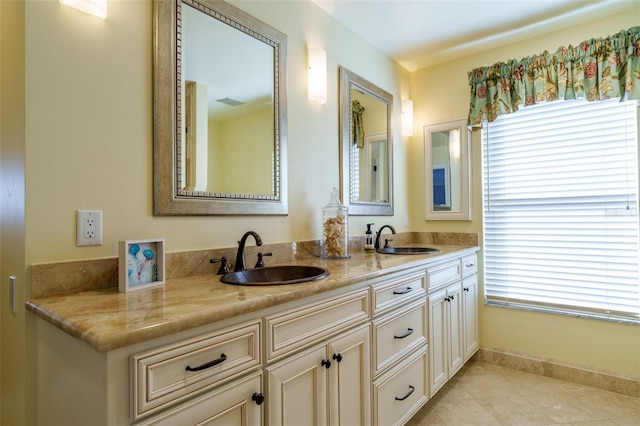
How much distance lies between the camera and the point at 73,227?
115 centimetres

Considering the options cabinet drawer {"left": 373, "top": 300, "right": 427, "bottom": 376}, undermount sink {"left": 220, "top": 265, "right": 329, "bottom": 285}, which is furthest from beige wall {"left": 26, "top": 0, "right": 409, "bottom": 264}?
cabinet drawer {"left": 373, "top": 300, "right": 427, "bottom": 376}

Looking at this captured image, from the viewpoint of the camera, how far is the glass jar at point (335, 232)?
1994 millimetres

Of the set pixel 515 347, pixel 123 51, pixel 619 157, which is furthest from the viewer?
pixel 515 347

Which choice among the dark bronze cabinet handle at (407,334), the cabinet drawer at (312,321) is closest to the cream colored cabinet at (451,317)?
the dark bronze cabinet handle at (407,334)

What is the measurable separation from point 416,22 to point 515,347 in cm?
249


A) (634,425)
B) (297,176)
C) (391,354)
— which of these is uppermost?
(297,176)

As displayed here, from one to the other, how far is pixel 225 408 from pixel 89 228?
746 millimetres

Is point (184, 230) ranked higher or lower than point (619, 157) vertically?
lower

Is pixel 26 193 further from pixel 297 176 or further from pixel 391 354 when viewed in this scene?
pixel 391 354

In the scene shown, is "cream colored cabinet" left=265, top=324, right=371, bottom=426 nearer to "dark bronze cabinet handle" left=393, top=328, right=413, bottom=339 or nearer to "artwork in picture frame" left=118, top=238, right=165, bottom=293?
"dark bronze cabinet handle" left=393, top=328, right=413, bottom=339

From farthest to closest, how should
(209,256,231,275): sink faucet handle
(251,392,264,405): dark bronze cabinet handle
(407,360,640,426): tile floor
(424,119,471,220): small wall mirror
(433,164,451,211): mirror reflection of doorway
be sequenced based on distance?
(433,164,451,211): mirror reflection of doorway
(424,119,471,220): small wall mirror
(407,360,640,426): tile floor
(209,256,231,275): sink faucet handle
(251,392,264,405): dark bronze cabinet handle

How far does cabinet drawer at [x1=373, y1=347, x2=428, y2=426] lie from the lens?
1569mm

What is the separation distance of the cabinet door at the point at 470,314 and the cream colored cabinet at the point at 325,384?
1.27 metres

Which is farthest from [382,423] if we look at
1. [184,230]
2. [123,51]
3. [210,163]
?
[123,51]
